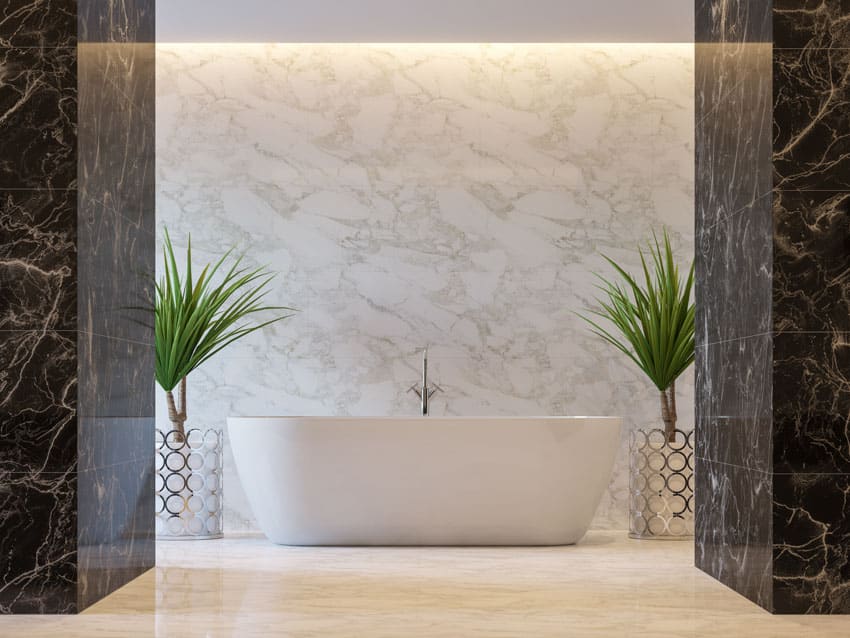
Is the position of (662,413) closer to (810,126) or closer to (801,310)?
(801,310)

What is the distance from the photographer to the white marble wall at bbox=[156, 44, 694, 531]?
615 cm

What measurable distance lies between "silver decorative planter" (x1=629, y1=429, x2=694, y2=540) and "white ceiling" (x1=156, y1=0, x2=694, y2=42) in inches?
86.1

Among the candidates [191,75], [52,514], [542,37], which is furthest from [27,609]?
[542,37]

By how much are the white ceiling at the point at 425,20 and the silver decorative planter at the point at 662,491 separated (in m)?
2.19

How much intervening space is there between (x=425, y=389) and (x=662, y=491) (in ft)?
4.42

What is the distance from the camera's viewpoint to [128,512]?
13.6 ft

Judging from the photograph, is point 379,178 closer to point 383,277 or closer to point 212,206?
point 383,277

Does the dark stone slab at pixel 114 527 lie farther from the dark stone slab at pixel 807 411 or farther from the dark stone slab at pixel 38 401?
the dark stone slab at pixel 807 411

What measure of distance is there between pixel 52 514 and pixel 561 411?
10.8 ft

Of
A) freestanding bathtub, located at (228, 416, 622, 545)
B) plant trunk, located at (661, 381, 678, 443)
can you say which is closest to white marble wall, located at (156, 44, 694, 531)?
plant trunk, located at (661, 381, 678, 443)

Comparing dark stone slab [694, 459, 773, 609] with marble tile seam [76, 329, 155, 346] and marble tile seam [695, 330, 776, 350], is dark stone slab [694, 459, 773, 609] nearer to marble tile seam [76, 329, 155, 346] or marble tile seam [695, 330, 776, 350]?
marble tile seam [695, 330, 776, 350]

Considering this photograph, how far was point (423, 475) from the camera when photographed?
5.13 metres

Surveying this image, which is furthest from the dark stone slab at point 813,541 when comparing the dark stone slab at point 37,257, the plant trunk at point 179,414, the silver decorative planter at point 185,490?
the plant trunk at point 179,414

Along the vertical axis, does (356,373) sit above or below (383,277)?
below
